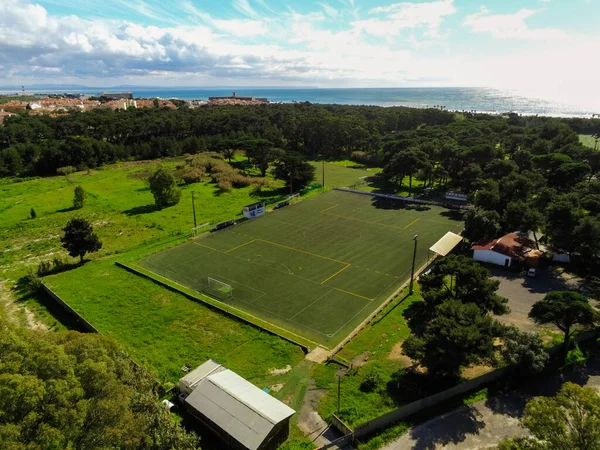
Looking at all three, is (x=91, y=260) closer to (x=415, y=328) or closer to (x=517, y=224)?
(x=415, y=328)

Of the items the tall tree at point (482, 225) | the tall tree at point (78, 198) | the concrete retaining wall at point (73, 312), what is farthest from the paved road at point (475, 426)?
the tall tree at point (78, 198)

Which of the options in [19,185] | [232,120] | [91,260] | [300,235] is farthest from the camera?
[232,120]

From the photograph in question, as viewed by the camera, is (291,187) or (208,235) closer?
(208,235)

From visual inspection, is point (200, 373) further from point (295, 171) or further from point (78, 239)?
point (295, 171)

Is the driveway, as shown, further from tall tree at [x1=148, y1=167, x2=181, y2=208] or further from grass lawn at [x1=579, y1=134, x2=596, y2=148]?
grass lawn at [x1=579, y1=134, x2=596, y2=148]

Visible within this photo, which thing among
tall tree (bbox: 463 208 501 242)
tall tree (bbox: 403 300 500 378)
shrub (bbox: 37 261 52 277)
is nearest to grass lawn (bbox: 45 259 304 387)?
shrub (bbox: 37 261 52 277)

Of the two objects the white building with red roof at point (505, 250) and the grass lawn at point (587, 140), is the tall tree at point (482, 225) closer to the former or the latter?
the white building with red roof at point (505, 250)

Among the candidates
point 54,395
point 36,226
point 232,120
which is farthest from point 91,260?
point 232,120
